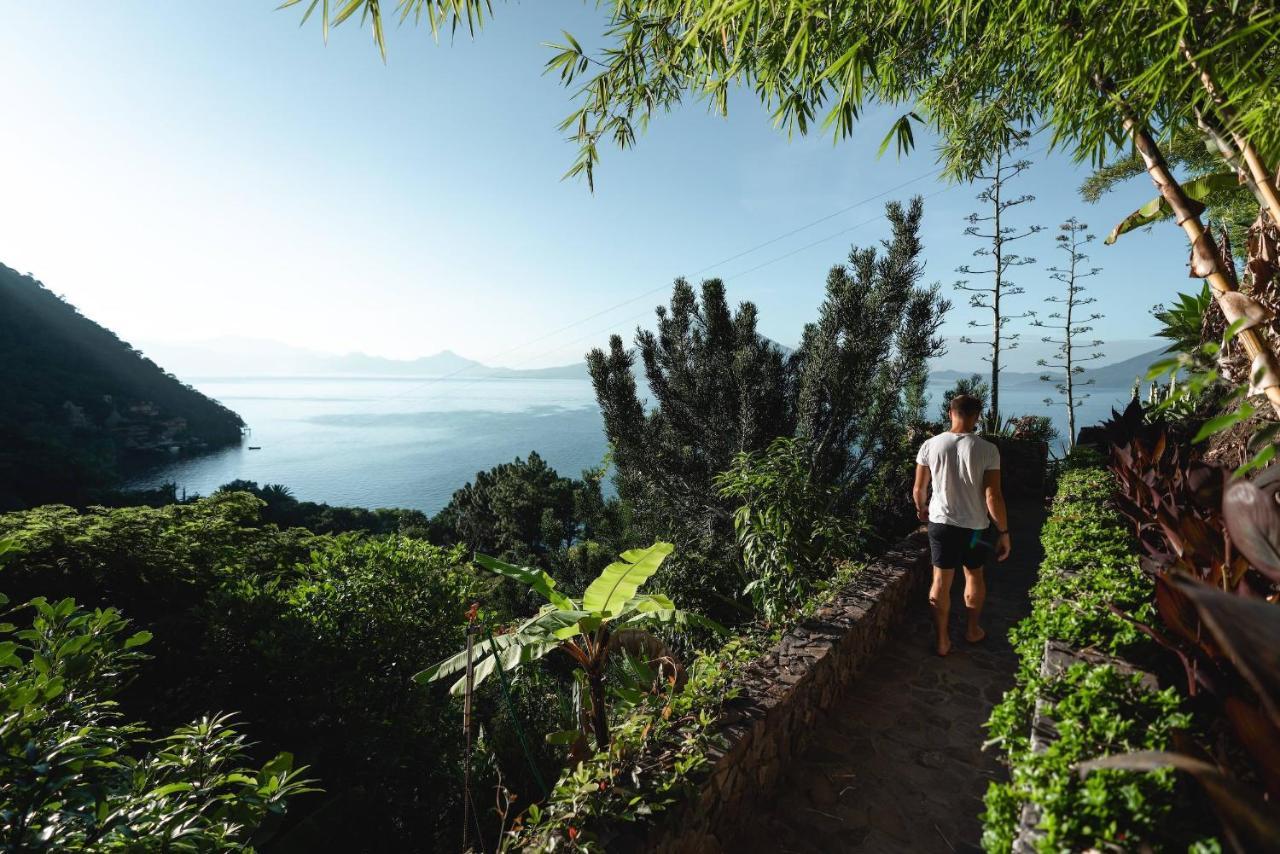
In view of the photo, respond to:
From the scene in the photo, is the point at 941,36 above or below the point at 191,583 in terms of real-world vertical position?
above

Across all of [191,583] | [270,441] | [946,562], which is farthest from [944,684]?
[270,441]

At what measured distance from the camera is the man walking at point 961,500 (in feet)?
11.1

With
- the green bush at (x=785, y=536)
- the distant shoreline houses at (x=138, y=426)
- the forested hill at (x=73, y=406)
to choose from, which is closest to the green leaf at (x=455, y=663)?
the green bush at (x=785, y=536)

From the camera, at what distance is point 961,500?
3463 mm

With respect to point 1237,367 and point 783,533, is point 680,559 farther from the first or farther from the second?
point 1237,367

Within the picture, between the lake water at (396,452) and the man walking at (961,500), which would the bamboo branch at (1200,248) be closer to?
the man walking at (961,500)

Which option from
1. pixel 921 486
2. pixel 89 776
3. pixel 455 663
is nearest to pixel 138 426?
pixel 455 663

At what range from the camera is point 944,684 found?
3.49 meters

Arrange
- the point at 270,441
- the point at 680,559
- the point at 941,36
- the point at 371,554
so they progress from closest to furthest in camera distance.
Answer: the point at 941,36, the point at 371,554, the point at 680,559, the point at 270,441

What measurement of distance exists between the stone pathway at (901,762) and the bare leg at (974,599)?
0.11 metres

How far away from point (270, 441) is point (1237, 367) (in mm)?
151353

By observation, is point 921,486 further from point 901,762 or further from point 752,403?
point 752,403

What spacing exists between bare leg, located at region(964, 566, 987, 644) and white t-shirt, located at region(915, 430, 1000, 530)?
1.47ft

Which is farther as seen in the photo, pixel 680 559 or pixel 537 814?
pixel 680 559
